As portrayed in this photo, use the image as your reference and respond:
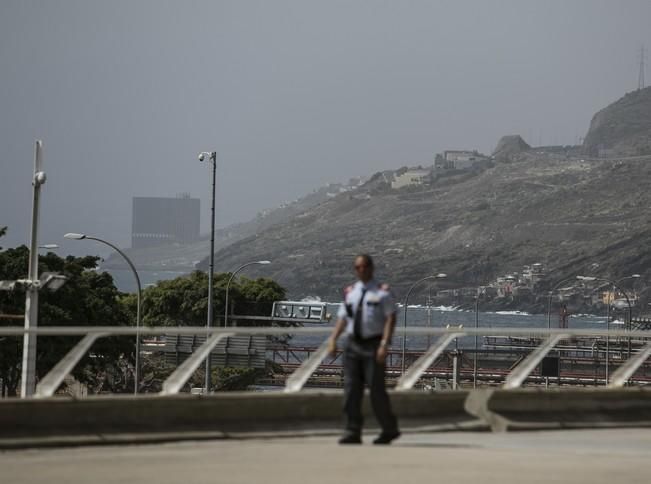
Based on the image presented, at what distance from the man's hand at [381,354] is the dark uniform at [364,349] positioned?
0.14 feet

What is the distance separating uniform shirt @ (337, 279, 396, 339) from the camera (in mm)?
15102

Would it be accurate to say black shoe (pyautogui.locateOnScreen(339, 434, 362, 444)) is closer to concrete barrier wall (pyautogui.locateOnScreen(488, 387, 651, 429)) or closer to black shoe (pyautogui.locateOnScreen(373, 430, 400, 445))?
black shoe (pyautogui.locateOnScreen(373, 430, 400, 445))

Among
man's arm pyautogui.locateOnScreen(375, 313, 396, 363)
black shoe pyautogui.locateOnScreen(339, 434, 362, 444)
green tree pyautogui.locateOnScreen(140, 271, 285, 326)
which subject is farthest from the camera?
green tree pyautogui.locateOnScreen(140, 271, 285, 326)

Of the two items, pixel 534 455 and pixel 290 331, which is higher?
pixel 290 331

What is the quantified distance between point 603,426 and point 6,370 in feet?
150

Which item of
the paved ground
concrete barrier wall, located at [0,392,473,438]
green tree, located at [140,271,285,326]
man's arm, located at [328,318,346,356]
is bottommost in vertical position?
the paved ground

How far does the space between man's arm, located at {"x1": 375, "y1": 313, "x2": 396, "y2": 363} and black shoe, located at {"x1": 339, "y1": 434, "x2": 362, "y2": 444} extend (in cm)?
91

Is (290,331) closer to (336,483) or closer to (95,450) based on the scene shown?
(95,450)

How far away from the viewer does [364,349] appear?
15289 mm

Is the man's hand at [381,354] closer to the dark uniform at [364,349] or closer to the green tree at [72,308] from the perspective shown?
the dark uniform at [364,349]

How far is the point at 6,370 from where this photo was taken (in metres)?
61.2

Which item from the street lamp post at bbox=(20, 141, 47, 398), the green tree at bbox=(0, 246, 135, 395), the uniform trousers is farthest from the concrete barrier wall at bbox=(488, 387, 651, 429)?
the green tree at bbox=(0, 246, 135, 395)

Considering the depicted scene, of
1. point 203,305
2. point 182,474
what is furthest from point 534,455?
point 203,305

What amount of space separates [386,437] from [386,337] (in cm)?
126
